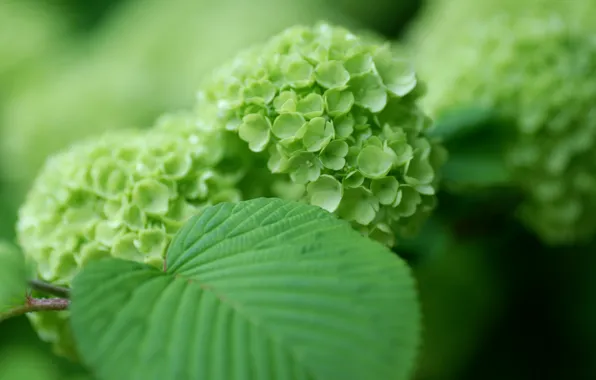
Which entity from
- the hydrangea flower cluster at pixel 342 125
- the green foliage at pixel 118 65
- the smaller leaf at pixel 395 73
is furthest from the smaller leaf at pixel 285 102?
the green foliage at pixel 118 65

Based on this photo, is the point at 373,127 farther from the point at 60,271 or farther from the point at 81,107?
the point at 81,107

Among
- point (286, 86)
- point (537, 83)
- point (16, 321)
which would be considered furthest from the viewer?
point (16, 321)

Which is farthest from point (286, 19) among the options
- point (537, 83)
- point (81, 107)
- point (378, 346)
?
point (378, 346)

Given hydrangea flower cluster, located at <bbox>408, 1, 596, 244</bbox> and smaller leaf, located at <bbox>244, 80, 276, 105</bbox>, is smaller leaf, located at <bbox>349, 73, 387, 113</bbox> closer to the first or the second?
smaller leaf, located at <bbox>244, 80, 276, 105</bbox>

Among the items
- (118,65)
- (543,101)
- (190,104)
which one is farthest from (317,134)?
(118,65)

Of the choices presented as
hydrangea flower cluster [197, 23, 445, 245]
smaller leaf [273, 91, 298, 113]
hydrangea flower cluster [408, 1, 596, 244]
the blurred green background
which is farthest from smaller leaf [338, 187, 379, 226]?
hydrangea flower cluster [408, 1, 596, 244]
